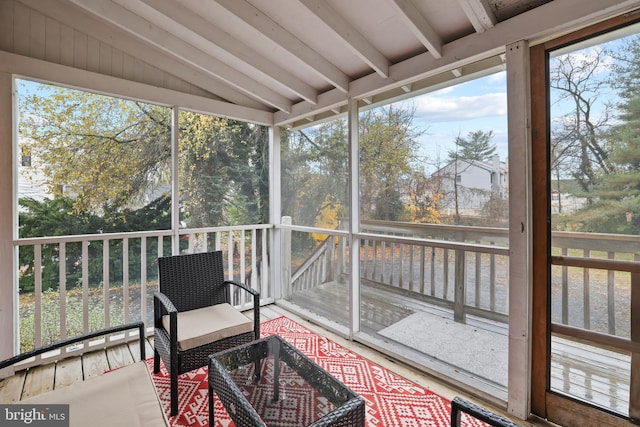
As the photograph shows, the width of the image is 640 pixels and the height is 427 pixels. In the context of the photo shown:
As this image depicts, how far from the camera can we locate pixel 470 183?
7.60ft

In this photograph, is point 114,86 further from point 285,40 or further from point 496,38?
point 496,38

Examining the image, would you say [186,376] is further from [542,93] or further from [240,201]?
[542,93]

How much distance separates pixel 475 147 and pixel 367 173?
96cm

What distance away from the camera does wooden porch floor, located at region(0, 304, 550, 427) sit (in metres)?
2.08

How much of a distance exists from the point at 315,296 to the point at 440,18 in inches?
113

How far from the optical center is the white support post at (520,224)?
1815 mm

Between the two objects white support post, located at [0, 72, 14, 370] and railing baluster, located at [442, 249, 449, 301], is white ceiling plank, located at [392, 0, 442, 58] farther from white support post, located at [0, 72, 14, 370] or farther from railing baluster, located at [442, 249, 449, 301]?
white support post, located at [0, 72, 14, 370]

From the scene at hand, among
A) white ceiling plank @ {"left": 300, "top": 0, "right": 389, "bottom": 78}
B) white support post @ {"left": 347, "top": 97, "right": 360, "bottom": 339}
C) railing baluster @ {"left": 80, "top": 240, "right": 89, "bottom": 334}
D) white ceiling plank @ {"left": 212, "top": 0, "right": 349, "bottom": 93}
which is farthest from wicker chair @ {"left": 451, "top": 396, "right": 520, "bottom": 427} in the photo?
railing baluster @ {"left": 80, "top": 240, "right": 89, "bottom": 334}

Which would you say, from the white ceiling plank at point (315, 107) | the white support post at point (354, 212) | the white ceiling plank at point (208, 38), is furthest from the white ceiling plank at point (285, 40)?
the white ceiling plank at point (208, 38)

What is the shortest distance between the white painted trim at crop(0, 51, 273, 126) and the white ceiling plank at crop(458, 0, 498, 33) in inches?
96.5

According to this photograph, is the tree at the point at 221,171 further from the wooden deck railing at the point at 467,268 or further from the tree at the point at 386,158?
the tree at the point at 386,158

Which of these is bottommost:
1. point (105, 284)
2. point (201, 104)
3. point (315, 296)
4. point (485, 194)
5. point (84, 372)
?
point (84, 372)

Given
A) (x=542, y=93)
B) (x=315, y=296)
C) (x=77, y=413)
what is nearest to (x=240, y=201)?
(x=315, y=296)

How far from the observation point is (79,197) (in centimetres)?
259
